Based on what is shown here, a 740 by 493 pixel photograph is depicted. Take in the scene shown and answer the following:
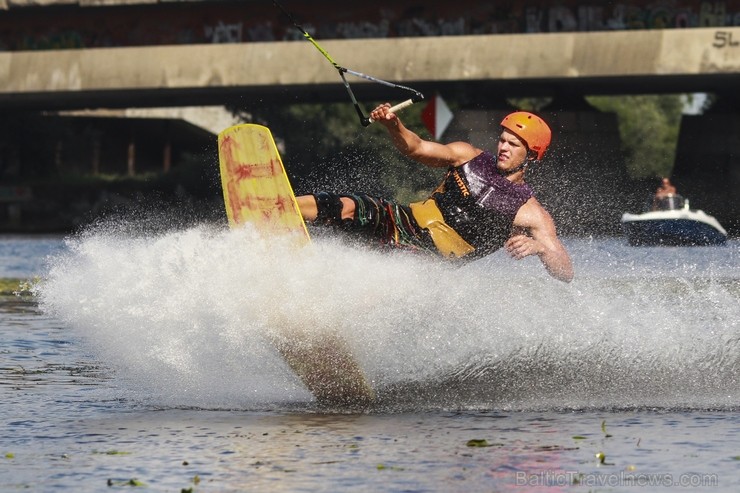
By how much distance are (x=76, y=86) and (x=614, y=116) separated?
15.2 meters

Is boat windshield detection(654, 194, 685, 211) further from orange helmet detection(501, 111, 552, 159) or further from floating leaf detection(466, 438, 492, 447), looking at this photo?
floating leaf detection(466, 438, 492, 447)

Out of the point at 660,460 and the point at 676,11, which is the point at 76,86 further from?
the point at 660,460

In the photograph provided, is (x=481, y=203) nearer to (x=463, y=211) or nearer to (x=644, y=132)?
(x=463, y=211)

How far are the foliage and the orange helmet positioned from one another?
275ft

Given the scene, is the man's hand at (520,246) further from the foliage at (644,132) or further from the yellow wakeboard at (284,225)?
the foliage at (644,132)

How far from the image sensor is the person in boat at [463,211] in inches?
395

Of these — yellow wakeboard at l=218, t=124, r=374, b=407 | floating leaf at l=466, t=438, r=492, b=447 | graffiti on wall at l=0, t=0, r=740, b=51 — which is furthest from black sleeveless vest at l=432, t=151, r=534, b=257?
graffiti on wall at l=0, t=0, r=740, b=51

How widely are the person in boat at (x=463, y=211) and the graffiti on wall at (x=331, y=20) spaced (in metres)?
29.0

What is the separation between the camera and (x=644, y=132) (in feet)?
318

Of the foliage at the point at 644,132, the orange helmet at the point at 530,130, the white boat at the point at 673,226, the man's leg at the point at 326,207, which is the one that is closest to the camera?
the man's leg at the point at 326,207

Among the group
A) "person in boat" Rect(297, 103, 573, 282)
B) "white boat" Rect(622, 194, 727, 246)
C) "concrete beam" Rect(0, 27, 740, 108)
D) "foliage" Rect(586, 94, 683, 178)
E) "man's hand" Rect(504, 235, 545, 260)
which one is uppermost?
Result: "foliage" Rect(586, 94, 683, 178)

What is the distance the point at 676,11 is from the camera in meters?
38.1

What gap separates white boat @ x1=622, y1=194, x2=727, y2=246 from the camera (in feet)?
113

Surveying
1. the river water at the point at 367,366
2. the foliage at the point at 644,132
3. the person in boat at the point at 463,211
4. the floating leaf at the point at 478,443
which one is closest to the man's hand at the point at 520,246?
the person in boat at the point at 463,211
